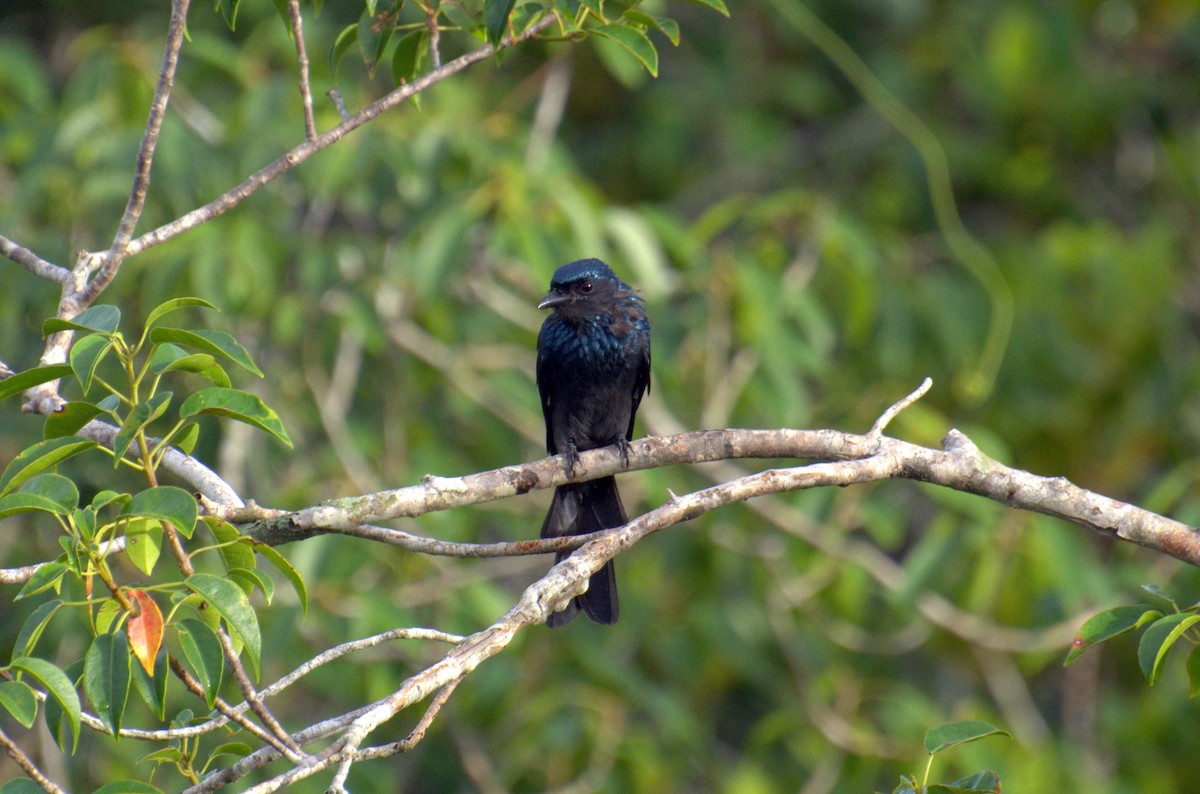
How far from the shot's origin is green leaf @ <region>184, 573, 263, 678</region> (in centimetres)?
204

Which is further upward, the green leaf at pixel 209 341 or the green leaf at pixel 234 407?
the green leaf at pixel 209 341

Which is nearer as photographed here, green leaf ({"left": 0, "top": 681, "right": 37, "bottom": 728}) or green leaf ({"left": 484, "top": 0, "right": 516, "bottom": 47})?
green leaf ({"left": 0, "top": 681, "right": 37, "bottom": 728})

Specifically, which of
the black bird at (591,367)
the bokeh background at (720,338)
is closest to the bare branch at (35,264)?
the bokeh background at (720,338)

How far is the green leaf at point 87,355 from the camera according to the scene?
82.5 inches

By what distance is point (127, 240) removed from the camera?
105 inches

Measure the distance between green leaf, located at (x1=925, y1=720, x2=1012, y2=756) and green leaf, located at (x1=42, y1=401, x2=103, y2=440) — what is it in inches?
58.5

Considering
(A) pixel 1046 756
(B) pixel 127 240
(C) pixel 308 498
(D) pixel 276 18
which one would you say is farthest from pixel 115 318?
(A) pixel 1046 756

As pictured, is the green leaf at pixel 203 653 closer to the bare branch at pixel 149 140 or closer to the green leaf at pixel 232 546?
the green leaf at pixel 232 546

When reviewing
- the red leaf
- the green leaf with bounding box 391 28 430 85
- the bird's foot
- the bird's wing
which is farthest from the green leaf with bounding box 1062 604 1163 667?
the bird's wing

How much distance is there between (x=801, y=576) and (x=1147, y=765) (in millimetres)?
2178

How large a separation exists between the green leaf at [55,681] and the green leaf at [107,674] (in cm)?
3

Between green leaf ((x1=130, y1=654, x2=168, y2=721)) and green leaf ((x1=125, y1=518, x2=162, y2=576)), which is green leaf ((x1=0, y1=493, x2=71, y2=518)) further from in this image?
green leaf ((x1=130, y1=654, x2=168, y2=721))

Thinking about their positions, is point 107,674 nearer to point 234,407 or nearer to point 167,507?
point 167,507

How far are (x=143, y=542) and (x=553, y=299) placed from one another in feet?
8.78
